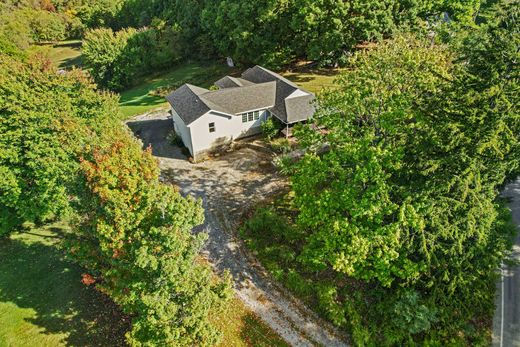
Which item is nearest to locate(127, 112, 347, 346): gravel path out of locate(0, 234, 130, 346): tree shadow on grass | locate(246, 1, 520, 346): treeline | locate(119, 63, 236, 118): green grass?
locate(246, 1, 520, 346): treeline

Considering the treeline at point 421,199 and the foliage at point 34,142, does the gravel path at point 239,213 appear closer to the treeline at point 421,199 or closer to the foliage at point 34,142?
the treeline at point 421,199

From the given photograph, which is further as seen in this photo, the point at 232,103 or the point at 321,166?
the point at 232,103

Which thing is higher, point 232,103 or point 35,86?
point 35,86

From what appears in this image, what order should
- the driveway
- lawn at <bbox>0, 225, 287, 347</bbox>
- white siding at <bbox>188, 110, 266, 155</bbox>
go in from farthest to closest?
white siding at <bbox>188, 110, 266, 155</bbox>
lawn at <bbox>0, 225, 287, 347</bbox>
the driveway

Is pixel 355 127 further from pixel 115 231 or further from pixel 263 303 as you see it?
pixel 115 231

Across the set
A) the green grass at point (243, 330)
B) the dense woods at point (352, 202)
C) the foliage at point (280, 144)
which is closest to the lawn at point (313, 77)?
the foliage at point (280, 144)

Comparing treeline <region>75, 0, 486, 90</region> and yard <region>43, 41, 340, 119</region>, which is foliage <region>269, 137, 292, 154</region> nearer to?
yard <region>43, 41, 340, 119</region>

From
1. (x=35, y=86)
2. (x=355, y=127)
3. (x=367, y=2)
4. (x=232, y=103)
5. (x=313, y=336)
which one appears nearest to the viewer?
(x=313, y=336)

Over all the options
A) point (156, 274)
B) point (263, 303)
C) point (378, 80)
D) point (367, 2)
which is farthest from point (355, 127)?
point (367, 2)
